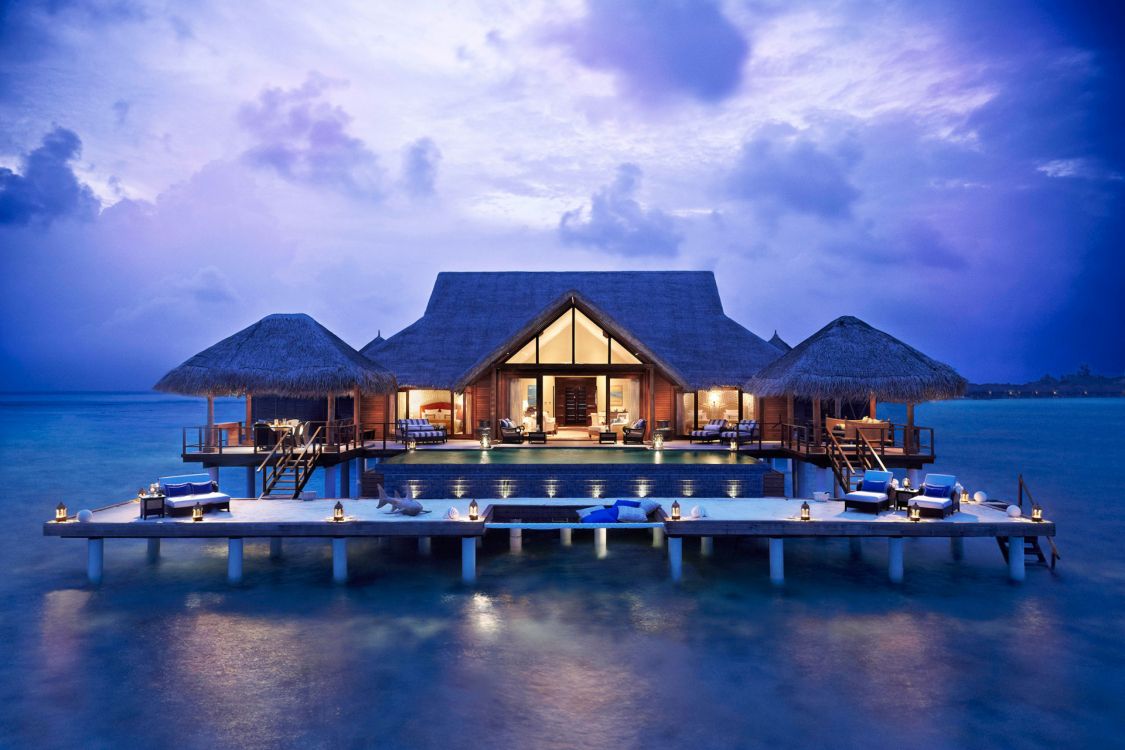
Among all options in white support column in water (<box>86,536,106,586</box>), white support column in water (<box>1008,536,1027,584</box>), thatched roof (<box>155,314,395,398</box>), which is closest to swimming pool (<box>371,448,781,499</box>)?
thatched roof (<box>155,314,395,398</box>)

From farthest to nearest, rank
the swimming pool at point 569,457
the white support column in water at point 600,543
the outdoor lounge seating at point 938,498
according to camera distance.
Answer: the swimming pool at point 569,457
the white support column in water at point 600,543
the outdoor lounge seating at point 938,498

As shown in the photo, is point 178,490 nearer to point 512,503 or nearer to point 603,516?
point 512,503

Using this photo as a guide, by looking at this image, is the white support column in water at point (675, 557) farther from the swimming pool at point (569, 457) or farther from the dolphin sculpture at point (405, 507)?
the dolphin sculpture at point (405, 507)

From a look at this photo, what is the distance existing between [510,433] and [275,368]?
6958 mm

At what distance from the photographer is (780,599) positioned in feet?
41.9

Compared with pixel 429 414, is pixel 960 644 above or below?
below

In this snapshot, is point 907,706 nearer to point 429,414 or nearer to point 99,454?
point 429,414

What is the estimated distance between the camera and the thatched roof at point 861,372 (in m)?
19.4

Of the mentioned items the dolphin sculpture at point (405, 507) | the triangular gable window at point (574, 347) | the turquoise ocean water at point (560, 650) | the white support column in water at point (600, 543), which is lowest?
the turquoise ocean water at point (560, 650)

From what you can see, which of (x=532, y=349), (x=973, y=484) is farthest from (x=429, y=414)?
(x=973, y=484)

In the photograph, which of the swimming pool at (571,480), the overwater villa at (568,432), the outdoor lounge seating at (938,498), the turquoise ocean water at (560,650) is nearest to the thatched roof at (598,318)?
the overwater villa at (568,432)

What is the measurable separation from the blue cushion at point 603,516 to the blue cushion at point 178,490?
7.46m

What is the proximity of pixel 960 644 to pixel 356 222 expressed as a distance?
137297 millimetres

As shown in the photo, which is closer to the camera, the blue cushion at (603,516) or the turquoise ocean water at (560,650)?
the turquoise ocean water at (560,650)
